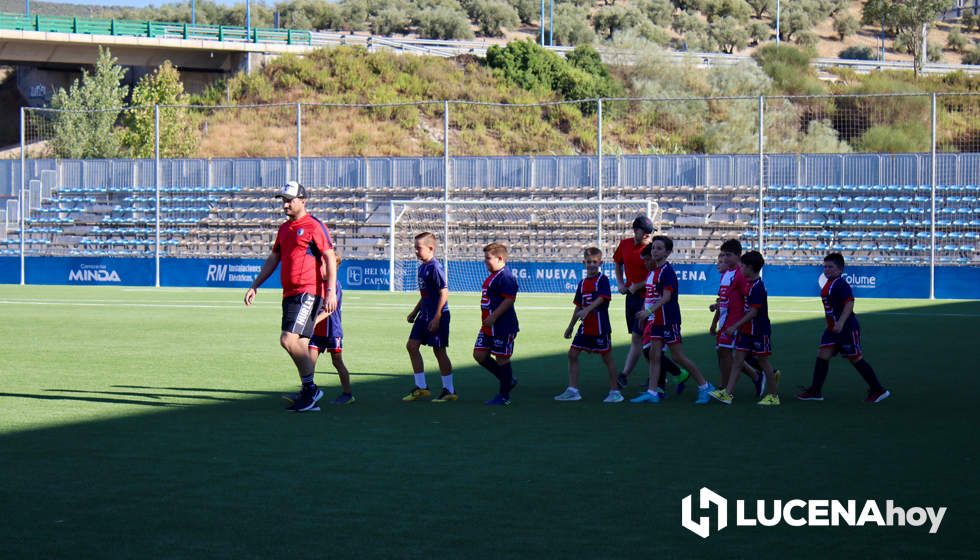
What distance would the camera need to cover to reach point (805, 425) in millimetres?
10062

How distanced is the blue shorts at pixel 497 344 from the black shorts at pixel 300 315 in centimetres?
153

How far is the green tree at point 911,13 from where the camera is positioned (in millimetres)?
79250

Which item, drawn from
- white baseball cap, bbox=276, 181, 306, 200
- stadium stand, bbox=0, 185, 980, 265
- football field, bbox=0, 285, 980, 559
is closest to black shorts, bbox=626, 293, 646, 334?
football field, bbox=0, 285, 980, 559

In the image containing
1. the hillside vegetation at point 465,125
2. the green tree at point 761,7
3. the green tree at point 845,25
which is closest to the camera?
the hillside vegetation at point 465,125

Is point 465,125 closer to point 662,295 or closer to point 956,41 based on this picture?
point 662,295

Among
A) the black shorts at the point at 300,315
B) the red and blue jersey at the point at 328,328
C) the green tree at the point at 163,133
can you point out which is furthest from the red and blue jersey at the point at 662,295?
the green tree at the point at 163,133

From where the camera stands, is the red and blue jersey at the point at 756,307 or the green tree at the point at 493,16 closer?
the red and blue jersey at the point at 756,307

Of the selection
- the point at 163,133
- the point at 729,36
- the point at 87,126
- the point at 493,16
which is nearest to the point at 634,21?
the point at 729,36

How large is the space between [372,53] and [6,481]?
52933 mm

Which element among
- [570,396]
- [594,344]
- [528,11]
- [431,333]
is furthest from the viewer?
[528,11]

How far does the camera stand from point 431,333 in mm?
11461

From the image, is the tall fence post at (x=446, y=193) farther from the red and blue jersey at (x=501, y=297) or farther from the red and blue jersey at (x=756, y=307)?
the red and blue jersey at (x=756, y=307)

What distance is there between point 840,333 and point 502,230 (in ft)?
84.3

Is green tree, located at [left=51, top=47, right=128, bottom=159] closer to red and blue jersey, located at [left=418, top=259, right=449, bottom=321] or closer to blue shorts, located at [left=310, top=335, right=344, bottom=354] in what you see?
blue shorts, located at [left=310, top=335, right=344, bottom=354]
